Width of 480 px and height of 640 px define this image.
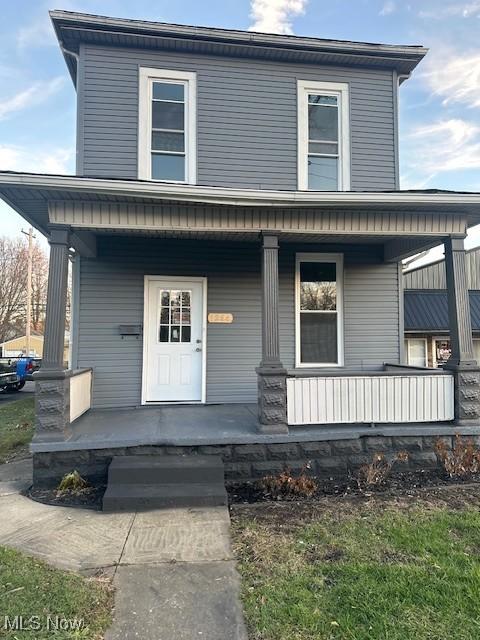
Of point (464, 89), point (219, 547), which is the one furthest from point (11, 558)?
point (464, 89)

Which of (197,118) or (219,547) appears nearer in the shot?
(219,547)

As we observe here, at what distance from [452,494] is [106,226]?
15.0 feet

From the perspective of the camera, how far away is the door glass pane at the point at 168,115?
19.7 feet

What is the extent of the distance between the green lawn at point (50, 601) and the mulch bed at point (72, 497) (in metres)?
1.06

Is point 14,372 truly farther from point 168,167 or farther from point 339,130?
point 339,130

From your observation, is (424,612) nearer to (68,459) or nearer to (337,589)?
(337,589)

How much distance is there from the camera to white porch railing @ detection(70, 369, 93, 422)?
462 cm

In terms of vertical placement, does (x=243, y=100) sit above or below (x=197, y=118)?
above

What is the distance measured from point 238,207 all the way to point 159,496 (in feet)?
10.3

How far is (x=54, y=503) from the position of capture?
3693 mm

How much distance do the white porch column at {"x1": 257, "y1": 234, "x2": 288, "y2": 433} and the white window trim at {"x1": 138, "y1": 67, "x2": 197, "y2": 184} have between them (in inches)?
87.4

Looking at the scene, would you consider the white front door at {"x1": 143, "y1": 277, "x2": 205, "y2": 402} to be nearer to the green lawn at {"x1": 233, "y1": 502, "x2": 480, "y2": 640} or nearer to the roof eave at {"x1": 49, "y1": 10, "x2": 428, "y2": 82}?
the green lawn at {"x1": 233, "y1": 502, "x2": 480, "y2": 640}

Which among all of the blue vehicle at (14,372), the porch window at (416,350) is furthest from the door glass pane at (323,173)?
the blue vehicle at (14,372)

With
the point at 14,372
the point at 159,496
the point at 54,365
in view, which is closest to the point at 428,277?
the point at 159,496
